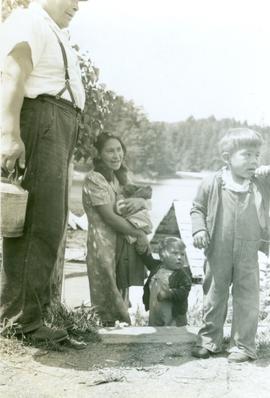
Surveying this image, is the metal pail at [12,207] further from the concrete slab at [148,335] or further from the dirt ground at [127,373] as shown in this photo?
the concrete slab at [148,335]

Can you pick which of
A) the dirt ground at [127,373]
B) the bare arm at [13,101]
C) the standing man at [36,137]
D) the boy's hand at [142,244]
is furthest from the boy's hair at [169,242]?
the bare arm at [13,101]

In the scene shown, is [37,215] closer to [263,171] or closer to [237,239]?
[237,239]

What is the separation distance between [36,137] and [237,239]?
1.21m

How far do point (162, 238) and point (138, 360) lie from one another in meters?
0.89

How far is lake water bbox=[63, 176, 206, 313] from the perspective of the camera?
330 cm

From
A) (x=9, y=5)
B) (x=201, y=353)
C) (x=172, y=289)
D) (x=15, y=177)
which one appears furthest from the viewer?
(x=172, y=289)

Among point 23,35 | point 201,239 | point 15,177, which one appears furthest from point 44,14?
point 201,239

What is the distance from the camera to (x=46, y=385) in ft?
8.13

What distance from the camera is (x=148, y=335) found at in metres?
3.03

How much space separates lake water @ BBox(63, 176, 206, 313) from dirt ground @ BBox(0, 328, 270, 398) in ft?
2.05

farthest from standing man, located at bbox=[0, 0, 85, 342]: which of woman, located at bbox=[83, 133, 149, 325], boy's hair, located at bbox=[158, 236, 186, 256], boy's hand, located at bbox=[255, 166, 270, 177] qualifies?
boy's hand, located at bbox=[255, 166, 270, 177]

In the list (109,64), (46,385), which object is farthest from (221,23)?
(46,385)

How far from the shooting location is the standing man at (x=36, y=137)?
2604mm

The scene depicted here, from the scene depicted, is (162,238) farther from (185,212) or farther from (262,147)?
(262,147)
